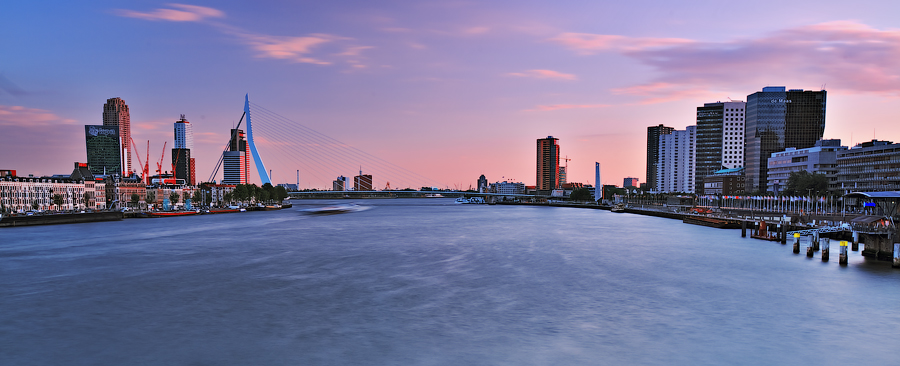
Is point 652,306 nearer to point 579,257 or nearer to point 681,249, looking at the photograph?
point 579,257

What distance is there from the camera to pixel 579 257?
37.4 metres

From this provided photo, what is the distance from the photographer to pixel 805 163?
112m

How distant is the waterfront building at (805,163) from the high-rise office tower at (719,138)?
55283 mm

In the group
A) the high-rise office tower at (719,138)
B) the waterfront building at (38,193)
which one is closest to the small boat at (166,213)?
the waterfront building at (38,193)

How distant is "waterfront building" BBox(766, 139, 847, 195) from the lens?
107m

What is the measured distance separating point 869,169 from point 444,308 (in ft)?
334

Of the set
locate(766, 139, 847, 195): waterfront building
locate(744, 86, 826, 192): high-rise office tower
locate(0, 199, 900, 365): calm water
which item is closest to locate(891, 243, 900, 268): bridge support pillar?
locate(0, 199, 900, 365): calm water

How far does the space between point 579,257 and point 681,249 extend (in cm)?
Result: 1089

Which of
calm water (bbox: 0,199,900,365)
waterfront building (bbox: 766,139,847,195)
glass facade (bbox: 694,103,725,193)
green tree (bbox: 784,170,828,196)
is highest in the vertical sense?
glass facade (bbox: 694,103,725,193)

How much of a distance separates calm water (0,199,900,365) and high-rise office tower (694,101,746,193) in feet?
521

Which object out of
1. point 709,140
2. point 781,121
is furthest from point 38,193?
point 709,140

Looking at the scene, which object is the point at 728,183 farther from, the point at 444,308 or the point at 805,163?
the point at 444,308

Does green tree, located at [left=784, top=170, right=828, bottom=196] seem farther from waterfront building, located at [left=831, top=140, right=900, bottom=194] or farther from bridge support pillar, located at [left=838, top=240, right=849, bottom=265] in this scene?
bridge support pillar, located at [left=838, top=240, right=849, bottom=265]

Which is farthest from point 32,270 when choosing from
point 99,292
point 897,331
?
point 897,331
